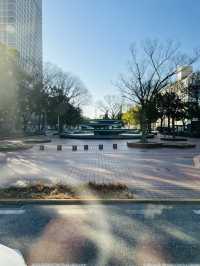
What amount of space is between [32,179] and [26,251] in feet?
16.7

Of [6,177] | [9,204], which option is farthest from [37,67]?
[9,204]

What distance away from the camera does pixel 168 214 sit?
547 centimetres

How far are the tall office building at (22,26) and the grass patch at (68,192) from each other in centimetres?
6581

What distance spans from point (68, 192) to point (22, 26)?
314 feet

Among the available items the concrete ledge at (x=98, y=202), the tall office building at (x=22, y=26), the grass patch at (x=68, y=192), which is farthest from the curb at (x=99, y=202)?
the tall office building at (x=22, y=26)

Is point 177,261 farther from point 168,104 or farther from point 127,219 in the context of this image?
point 168,104

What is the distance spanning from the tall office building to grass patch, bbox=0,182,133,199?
6581 cm

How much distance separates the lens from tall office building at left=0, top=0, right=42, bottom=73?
80812 mm

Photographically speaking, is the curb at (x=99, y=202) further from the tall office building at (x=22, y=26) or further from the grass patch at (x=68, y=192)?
the tall office building at (x=22, y=26)

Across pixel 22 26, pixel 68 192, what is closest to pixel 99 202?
pixel 68 192

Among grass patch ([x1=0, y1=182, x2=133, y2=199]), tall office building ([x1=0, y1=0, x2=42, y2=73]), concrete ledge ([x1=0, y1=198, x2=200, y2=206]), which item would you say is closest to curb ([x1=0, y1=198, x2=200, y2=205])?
concrete ledge ([x1=0, y1=198, x2=200, y2=206])

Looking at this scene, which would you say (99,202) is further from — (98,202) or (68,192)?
(68,192)

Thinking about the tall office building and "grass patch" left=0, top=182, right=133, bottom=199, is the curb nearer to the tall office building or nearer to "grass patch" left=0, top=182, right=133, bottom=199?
"grass patch" left=0, top=182, right=133, bottom=199

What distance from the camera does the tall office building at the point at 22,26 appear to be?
80812mm
